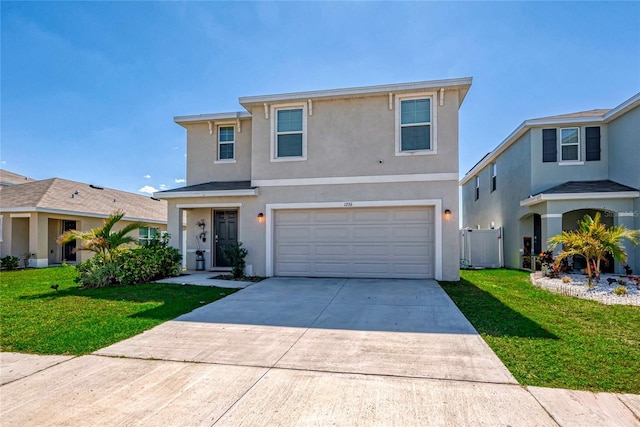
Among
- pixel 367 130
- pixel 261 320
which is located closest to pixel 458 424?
pixel 261 320

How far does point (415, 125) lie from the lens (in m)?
9.90

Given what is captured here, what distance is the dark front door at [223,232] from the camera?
12078 millimetres

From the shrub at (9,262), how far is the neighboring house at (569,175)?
20.7 metres

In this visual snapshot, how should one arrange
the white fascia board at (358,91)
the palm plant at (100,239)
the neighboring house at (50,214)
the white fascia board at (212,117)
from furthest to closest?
the neighboring house at (50,214), the white fascia board at (212,117), the palm plant at (100,239), the white fascia board at (358,91)

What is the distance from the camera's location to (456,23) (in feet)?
30.9

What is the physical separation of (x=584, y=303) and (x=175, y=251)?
438 inches

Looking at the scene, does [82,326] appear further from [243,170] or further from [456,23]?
[456,23]

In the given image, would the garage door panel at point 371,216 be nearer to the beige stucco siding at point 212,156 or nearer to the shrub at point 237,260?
the shrub at point 237,260

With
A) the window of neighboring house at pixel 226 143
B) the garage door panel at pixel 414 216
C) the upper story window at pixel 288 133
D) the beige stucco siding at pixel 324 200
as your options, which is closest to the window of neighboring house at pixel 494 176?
the beige stucco siding at pixel 324 200

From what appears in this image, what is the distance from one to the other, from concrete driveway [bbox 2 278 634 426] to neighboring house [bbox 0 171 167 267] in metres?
10.4

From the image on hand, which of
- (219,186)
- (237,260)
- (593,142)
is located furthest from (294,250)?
(593,142)

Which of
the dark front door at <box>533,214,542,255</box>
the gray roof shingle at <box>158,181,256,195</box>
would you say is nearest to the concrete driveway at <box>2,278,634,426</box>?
the gray roof shingle at <box>158,181,256,195</box>

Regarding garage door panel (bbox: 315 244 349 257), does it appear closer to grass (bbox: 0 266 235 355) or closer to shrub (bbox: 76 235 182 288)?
grass (bbox: 0 266 235 355)

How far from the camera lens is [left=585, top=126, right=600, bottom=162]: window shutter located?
40.3 feet
